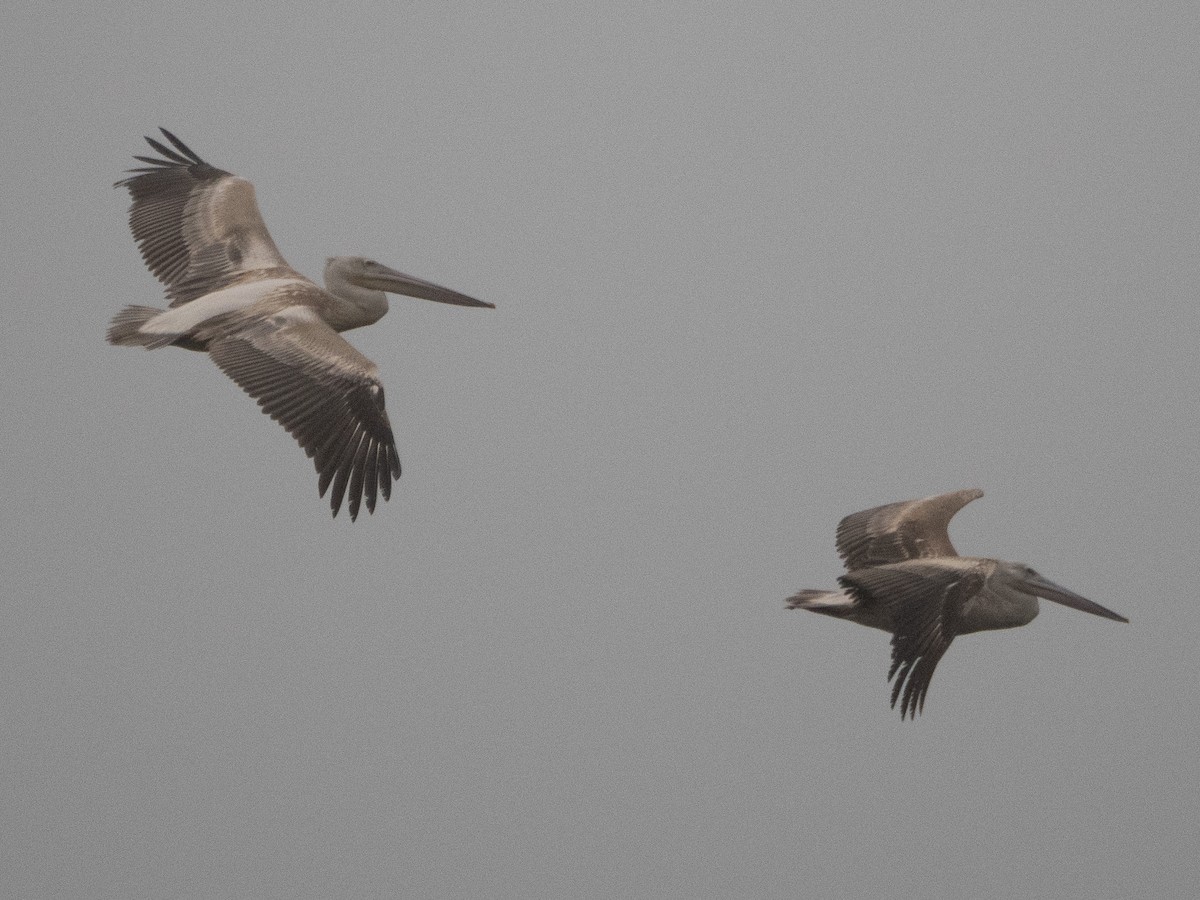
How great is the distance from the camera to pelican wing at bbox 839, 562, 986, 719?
29.9ft

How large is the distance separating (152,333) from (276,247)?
142 cm

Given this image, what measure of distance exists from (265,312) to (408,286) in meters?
1.29

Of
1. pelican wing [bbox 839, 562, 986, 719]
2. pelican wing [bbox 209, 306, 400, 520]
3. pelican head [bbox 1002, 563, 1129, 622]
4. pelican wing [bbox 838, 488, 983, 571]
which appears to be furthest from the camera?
pelican wing [bbox 838, 488, 983, 571]

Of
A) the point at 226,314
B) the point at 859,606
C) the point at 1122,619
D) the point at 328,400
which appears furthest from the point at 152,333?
the point at 1122,619

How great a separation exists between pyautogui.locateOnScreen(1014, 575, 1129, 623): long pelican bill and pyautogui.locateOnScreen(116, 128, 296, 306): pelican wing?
5.08m

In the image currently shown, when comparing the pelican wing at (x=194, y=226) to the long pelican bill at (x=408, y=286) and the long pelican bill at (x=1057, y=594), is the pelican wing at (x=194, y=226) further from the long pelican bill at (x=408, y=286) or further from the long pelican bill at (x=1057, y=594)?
the long pelican bill at (x=1057, y=594)

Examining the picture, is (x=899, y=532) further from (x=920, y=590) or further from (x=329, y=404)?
(x=329, y=404)

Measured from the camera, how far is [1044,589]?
33.4 feet

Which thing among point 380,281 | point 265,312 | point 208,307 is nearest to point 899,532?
point 380,281

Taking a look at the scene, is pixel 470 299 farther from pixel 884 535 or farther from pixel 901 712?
pixel 901 712

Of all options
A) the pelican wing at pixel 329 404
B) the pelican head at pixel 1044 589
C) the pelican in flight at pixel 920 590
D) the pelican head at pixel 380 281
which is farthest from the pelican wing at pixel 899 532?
the pelican wing at pixel 329 404

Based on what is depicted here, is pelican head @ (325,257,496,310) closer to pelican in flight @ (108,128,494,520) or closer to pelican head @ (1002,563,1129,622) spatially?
pelican in flight @ (108,128,494,520)

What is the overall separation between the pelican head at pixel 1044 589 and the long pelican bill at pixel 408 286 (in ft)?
12.3

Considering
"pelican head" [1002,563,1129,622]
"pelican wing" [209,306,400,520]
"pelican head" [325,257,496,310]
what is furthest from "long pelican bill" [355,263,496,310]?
"pelican head" [1002,563,1129,622]
